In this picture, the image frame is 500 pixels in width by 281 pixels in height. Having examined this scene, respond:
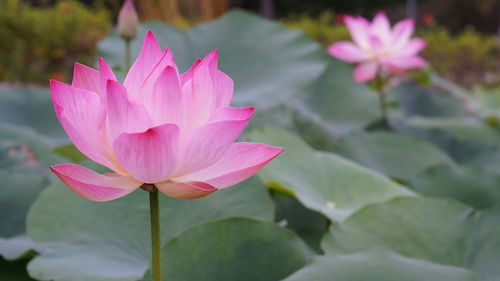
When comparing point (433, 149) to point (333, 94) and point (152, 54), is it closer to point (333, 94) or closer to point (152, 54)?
point (333, 94)

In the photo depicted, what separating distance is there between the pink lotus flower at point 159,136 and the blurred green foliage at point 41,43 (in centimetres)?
327

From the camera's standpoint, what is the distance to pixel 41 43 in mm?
3801

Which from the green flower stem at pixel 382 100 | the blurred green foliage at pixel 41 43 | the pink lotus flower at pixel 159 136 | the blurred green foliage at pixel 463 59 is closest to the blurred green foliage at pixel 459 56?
the blurred green foliage at pixel 463 59

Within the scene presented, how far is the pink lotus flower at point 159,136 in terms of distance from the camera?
42 centimetres

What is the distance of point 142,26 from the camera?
1.36 m

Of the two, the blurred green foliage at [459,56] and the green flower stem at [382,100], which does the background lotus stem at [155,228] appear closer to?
the green flower stem at [382,100]

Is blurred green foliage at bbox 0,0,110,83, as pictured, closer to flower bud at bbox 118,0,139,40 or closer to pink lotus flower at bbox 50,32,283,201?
flower bud at bbox 118,0,139,40

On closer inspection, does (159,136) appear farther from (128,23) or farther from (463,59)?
(463,59)

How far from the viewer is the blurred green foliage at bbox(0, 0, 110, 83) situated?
3633mm

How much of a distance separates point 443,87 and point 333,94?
0.44 m

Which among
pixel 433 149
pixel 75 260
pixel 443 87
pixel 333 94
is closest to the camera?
pixel 75 260

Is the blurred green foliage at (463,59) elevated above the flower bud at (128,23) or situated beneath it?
situated beneath

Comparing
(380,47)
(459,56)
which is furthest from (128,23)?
(459,56)

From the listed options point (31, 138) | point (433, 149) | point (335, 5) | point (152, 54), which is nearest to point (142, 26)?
point (31, 138)
